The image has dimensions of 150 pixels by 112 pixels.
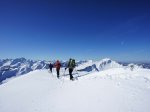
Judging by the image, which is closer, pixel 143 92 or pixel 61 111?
pixel 61 111

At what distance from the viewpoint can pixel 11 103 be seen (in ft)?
35.4

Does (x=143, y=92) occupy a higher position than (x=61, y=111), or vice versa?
(x=143, y=92)

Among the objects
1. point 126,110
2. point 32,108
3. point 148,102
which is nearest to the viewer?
point 126,110

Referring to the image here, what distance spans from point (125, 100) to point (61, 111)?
4.13 m

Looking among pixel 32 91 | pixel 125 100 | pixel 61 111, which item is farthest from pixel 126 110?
pixel 32 91

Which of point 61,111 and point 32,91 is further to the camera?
point 32,91

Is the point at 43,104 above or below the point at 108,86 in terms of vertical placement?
below

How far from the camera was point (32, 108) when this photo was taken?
9648 millimetres

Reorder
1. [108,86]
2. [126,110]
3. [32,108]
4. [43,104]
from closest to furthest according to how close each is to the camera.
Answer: [126,110], [32,108], [43,104], [108,86]

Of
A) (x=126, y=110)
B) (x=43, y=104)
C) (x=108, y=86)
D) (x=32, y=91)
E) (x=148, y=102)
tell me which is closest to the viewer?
(x=126, y=110)

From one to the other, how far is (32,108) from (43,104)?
89 cm

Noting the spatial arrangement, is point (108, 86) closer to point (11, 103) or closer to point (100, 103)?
point (100, 103)

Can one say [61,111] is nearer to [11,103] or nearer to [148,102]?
[11,103]

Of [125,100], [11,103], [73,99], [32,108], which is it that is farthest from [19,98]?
[125,100]
